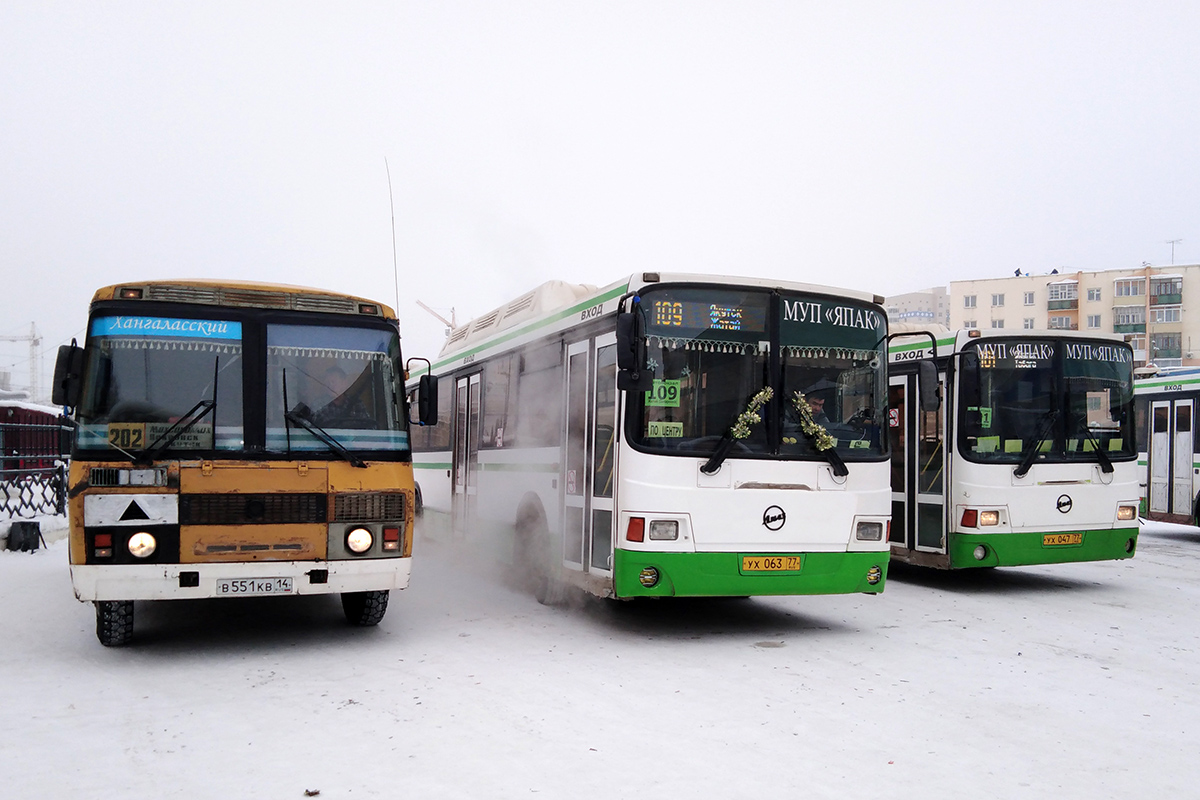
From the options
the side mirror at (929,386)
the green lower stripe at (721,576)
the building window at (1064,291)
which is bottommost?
the green lower stripe at (721,576)

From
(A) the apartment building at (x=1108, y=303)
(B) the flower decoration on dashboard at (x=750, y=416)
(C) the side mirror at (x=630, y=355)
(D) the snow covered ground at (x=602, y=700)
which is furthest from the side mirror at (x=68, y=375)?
(A) the apartment building at (x=1108, y=303)

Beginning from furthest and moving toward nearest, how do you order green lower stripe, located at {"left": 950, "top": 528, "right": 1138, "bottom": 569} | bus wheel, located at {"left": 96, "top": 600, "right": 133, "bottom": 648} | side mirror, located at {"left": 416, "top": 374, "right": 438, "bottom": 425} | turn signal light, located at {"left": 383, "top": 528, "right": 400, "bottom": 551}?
green lower stripe, located at {"left": 950, "top": 528, "right": 1138, "bottom": 569} → side mirror, located at {"left": 416, "top": 374, "right": 438, "bottom": 425} → turn signal light, located at {"left": 383, "top": 528, "right": 400, "bottom": 551} → bus wheel, located at {"left": 96, "top": 600, "right": 133, "bottom": 648}

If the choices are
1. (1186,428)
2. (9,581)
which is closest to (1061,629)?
(1186,428)

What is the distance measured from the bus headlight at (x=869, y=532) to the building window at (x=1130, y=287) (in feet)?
269

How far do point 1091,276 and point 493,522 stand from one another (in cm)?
8197

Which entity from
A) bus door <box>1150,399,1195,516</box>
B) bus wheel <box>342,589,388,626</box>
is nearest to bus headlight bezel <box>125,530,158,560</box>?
bus wheel <box>342,589,388,626</box>

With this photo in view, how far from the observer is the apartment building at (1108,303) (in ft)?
257

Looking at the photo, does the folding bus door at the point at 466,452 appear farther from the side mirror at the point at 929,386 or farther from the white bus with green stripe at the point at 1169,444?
the white bus with green stripe at the point at 1169,444

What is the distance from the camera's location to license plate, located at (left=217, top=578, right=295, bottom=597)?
7266 millimetres

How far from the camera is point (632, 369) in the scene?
789 cm

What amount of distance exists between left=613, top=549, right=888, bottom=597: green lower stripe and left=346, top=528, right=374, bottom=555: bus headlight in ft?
6.55

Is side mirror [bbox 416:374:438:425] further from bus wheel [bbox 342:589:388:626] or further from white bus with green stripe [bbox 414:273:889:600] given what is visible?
bus wheel [bbox 342:589:388:626]

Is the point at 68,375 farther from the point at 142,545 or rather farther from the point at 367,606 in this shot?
the point at 367,606

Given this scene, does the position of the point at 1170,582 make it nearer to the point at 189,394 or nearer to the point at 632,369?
the point at 632,369
